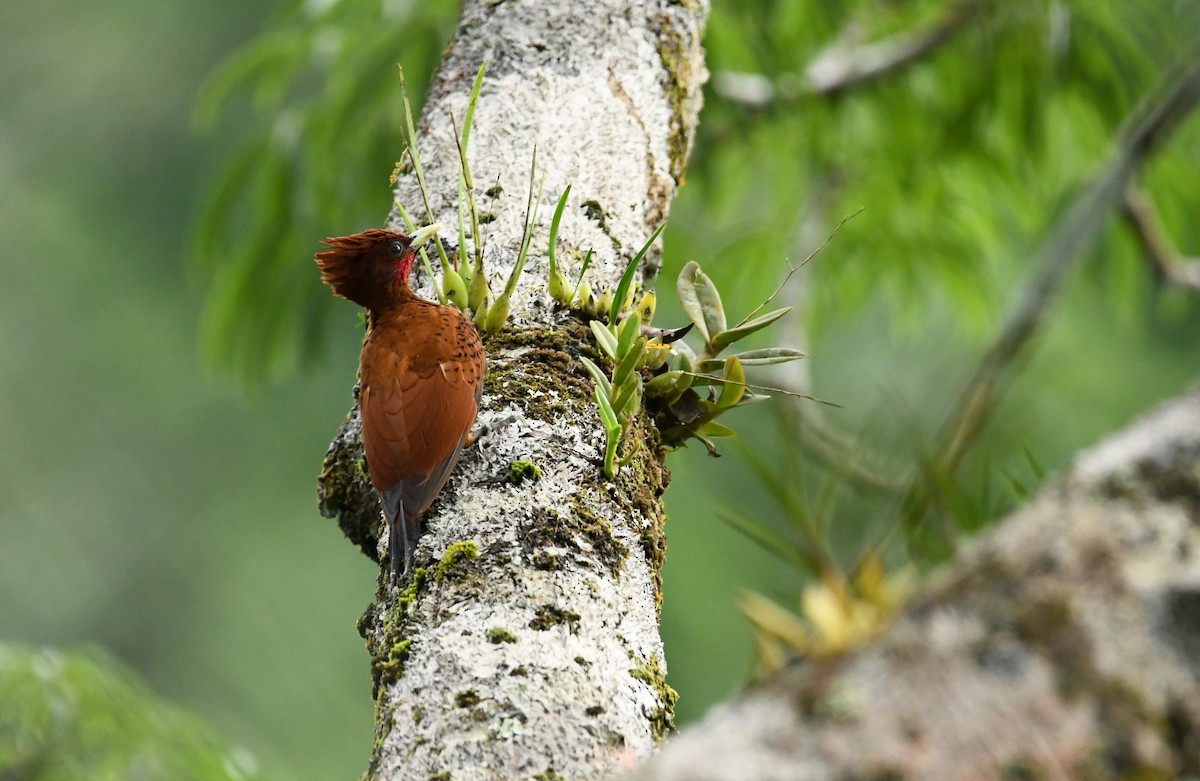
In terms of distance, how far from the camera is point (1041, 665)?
735mm

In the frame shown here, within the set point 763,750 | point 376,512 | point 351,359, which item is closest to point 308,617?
point 351,359

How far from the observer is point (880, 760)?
736 millimetres

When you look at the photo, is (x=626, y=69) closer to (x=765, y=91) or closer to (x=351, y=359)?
(x=765, y=91)

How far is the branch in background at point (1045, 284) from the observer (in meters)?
0.93

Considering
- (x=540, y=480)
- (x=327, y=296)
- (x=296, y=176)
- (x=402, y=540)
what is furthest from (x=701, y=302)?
(x=327, y=296)

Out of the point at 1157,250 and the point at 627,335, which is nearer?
the point at 627,335

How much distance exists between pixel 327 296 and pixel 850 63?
2300 millimetres

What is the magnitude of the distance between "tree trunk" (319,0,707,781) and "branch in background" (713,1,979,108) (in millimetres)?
1973

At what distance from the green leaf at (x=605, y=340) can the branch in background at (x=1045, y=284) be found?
552 mm

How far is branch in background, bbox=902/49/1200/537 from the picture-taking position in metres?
0.93

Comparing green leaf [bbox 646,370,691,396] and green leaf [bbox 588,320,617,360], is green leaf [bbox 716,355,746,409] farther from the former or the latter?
green leaf [bbox 588,320,617,360]

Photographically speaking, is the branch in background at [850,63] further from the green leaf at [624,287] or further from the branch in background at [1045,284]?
the green leaf at [624,287]

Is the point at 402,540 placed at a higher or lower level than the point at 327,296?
lower

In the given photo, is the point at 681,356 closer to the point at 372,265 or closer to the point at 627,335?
the point at 627,335
